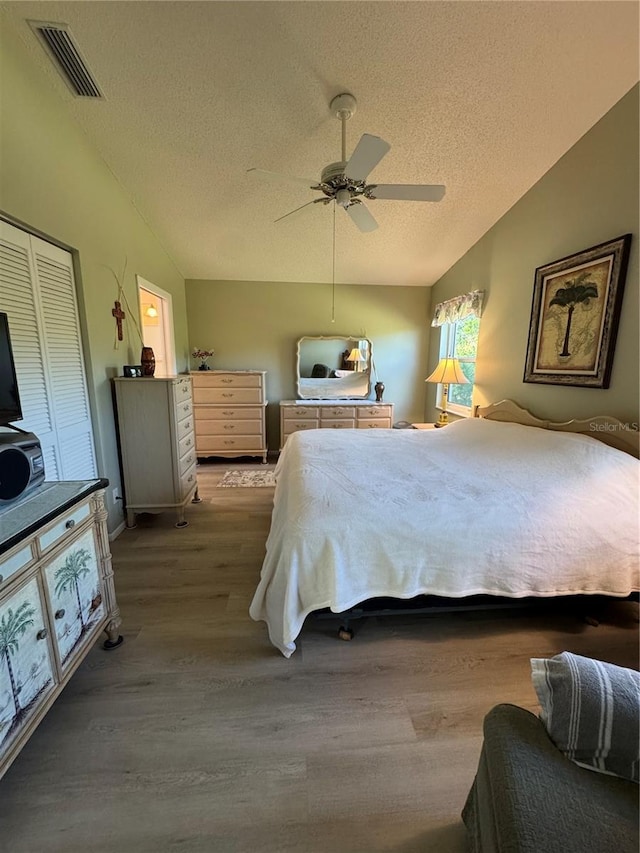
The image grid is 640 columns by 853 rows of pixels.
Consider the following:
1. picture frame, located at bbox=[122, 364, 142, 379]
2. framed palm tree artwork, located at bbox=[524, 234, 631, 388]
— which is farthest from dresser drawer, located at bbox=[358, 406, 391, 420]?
picture frame, located at bbox=[122, 364, 142, 379]

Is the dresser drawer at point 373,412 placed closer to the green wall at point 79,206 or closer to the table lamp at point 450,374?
the table lamp at point 450,374

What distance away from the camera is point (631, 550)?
1.70m

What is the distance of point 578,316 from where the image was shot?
8.01 ft

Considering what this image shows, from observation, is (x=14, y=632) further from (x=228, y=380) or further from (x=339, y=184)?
(x=228, y=380)

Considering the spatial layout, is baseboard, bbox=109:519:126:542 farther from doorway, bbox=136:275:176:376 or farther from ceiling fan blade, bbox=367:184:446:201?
ceiling fan blade, bbox=367:184:446:201

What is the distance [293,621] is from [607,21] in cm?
328

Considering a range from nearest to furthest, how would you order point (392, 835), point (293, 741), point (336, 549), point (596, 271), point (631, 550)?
point (392, 835) < point (293, 741) < point (336, 549) < point (631, 550) < point (596, 271)

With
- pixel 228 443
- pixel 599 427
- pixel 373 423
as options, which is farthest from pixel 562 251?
pixel 228 443

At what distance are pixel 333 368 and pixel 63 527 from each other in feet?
13.2

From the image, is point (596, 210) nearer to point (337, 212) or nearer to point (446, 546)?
point (337, 212)

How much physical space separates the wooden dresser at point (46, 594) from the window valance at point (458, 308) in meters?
3.67

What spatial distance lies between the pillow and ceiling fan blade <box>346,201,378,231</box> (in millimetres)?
2490

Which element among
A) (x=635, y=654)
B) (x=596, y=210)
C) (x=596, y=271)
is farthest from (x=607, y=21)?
(x=635, y=654)

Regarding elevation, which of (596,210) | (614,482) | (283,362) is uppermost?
(596,210)
